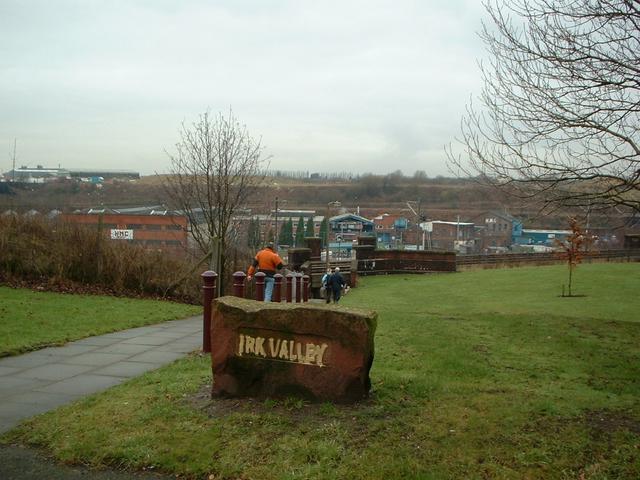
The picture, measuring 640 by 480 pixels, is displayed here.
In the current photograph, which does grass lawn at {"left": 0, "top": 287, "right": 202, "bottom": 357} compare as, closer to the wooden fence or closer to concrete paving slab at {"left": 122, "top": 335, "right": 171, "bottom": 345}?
concrete paving slab at {"left": 122, "top": 335, "right": 171, "bottom": 345}

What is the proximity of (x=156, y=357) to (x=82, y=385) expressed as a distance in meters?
1.96

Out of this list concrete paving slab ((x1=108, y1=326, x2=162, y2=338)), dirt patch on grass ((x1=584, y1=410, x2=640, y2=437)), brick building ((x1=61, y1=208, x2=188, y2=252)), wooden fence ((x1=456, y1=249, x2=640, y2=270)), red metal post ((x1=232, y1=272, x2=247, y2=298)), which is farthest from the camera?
wooden fence ((x1=456, y1=249, x2=640, y2=270))

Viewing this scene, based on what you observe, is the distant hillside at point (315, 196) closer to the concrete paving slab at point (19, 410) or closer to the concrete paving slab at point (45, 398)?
the concrete paving slab at point (45, 398)

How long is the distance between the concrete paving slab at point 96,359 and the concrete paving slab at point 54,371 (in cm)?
Result: 22

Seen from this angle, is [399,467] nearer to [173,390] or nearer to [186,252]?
[173,390]

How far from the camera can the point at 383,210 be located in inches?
2963

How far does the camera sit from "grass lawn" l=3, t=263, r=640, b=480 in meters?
4.43

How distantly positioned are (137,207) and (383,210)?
41.7 metres

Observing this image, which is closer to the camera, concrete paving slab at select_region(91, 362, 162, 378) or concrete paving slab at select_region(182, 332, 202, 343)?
concrete paving slab at select_region(91, 362, 162, 378)

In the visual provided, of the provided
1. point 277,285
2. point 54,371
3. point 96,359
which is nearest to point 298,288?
point 277,285

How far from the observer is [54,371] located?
25.8 ft

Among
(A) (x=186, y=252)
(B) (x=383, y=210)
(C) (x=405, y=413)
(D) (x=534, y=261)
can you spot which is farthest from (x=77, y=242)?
(B) (x=383, y=210)

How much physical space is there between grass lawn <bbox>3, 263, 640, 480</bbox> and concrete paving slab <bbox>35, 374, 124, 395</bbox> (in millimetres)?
381

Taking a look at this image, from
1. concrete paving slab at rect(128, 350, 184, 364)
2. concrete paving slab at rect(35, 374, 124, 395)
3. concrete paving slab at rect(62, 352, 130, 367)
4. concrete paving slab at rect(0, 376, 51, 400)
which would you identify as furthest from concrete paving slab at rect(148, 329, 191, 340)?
Answer: concrete paving slab at rect(0, 376, 51, 400)
